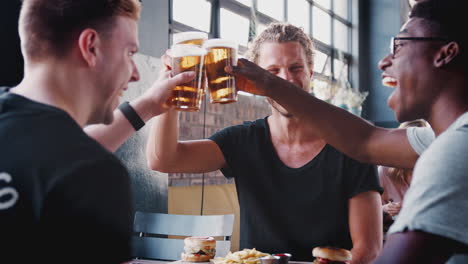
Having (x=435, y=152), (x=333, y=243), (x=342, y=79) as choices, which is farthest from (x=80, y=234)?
(x=342, y=79)

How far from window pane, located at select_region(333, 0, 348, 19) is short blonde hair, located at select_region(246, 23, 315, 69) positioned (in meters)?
6.39

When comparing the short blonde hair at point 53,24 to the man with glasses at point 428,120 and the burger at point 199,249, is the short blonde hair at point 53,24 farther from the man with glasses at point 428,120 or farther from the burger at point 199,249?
the burger at point 199,249

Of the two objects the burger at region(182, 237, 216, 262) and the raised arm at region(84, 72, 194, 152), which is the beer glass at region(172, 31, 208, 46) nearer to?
the raised arm at region(84, 72, 194, 152)

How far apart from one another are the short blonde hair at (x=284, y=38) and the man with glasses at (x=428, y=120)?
0.45 m

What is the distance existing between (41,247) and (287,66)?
1.35 m

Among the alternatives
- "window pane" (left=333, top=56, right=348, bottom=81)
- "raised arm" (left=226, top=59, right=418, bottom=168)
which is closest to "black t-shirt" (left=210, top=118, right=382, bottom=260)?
"raised arm" (left=226, top=59, right=418, bottom=168)

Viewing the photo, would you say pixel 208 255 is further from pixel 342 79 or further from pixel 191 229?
pixel 342 79

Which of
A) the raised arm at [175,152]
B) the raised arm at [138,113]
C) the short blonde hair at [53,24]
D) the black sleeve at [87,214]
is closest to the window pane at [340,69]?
the raised arm at [175,152]

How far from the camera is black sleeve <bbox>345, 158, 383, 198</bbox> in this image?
70.3 inches

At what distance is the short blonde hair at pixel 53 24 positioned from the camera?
0.98 meters

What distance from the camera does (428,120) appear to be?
1075 millimetres

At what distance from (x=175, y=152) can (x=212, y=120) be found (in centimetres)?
225

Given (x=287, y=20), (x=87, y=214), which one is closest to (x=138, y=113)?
(x=87, y=214)

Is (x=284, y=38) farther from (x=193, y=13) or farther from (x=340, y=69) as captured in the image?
(x=340, y=69)
